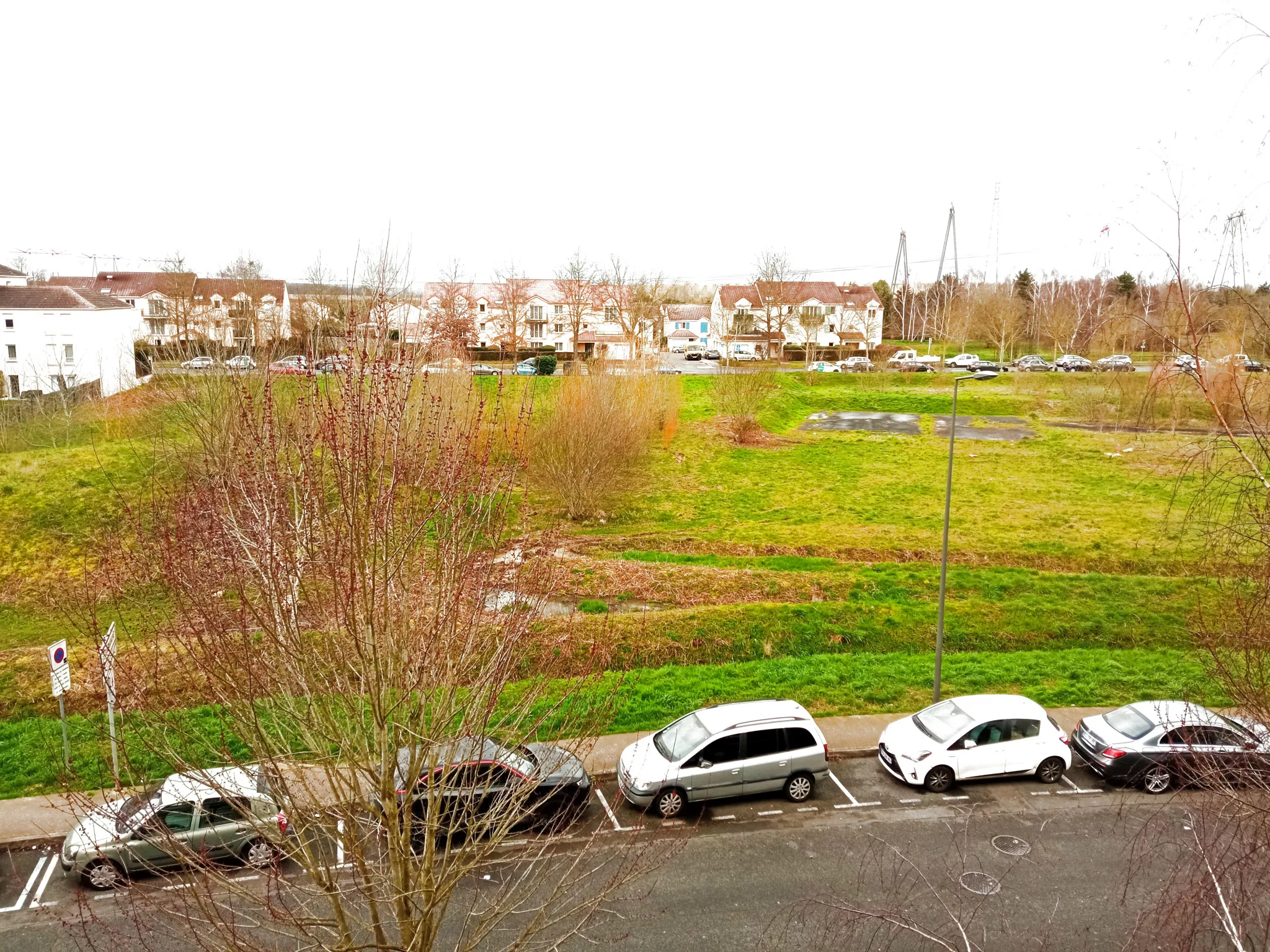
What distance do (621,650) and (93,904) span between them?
10.1 metres

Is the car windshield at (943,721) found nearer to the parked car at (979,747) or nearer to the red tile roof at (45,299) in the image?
the parked car at (979,747)

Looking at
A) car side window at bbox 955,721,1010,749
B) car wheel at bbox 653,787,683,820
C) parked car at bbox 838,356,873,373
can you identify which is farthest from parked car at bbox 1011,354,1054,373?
car wheel at bbox 653,787,683,820

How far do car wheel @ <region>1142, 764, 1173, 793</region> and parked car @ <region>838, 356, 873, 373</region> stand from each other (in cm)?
5212

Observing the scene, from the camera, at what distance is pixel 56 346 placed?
47.8 metres

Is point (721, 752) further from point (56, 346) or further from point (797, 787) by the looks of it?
point (56, 346)

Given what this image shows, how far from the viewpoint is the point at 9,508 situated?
25453mm

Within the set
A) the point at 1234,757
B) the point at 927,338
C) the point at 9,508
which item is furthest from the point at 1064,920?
the point at 927,338

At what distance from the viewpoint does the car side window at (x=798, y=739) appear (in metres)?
13.3

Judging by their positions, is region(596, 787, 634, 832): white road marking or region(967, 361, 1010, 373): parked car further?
region(967, 361, 1010, 373): parked car

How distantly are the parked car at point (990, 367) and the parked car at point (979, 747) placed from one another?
53.7 m

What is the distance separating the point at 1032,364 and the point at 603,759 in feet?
203

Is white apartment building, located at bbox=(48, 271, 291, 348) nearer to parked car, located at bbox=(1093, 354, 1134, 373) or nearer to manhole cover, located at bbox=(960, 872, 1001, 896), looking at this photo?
manhole cover, located at bbox=(960, 872, 1001, 896)

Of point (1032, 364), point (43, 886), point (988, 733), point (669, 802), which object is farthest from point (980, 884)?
point (1032, 364)

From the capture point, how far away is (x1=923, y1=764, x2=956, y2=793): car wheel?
1366cm
